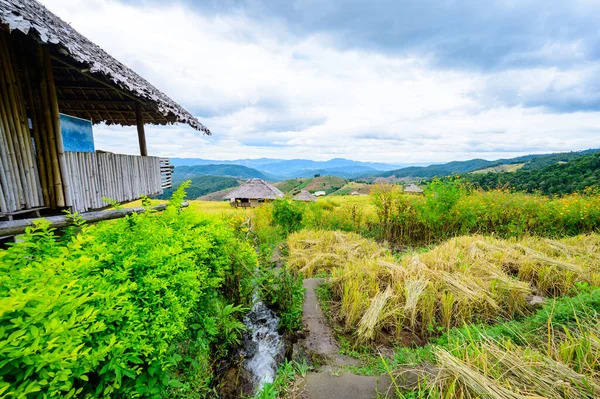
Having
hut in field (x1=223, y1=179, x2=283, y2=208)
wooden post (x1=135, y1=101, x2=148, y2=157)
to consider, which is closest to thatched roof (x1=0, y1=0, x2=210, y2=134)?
wooden post (x1=135, y1=101, x2=148, y2=157)

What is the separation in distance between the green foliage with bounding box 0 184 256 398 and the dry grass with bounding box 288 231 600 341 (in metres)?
2.08

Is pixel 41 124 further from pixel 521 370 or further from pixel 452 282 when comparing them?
pixel 452 282

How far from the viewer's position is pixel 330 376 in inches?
100

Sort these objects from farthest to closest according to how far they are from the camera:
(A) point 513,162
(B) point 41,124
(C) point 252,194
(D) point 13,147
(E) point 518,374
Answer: (A) point 513,162 < (C) point 252,194 < (B) point 41,124 < (D) point 13,147 < (E) point 518,374

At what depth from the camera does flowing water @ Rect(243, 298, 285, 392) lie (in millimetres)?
3270

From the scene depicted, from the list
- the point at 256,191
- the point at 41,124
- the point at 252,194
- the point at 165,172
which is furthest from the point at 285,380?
the point at 256,191

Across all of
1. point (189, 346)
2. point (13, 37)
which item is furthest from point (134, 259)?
point (13, 37)

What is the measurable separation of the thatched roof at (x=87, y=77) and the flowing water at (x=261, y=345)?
4694mm

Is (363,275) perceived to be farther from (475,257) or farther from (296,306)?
(475,257)

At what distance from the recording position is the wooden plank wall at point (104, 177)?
4.39 m

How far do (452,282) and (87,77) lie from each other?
8.56 m

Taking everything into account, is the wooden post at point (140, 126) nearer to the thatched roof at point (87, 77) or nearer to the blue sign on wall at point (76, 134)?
the thatched roof at point (87, 77)

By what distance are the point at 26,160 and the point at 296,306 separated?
4.89 metres

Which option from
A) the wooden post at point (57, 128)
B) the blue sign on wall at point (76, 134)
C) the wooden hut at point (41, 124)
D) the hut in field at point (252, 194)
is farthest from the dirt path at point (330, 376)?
the hut in field at point (252, 194)
